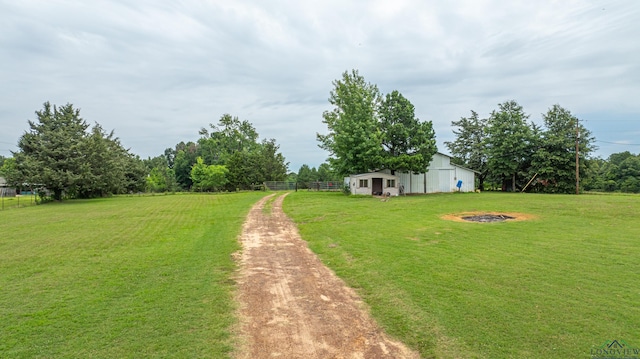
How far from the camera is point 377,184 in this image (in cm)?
3111

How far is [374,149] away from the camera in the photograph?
29.6 m

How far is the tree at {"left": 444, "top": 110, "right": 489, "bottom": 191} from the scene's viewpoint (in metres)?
40.5

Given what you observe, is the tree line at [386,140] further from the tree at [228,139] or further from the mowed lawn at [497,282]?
the tree at [228,139]

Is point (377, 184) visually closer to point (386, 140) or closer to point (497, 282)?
point (386, 140)

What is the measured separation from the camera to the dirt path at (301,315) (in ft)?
Result: 13.4

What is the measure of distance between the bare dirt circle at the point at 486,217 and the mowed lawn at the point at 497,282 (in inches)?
49.2

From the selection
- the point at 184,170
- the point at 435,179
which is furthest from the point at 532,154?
the point at 184,170

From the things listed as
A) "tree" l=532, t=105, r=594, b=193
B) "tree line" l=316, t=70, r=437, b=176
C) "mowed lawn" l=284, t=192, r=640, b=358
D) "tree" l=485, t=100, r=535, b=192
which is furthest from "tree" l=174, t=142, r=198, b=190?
"mowed lawn" l=284, t=192, r=640, b=358

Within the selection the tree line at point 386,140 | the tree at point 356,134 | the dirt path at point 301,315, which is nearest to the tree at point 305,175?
the tree at point 356,134

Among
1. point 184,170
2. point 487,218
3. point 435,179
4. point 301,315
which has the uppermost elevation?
point 184,170

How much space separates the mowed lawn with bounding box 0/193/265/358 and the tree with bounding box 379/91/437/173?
68.5 feet

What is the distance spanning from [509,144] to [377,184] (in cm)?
1580

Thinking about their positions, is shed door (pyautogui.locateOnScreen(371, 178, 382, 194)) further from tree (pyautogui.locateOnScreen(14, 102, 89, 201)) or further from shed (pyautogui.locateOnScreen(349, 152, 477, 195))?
tree (pyautogui.locateOnScreen(14, 102, 89, 201))

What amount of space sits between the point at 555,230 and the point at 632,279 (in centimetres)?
564
